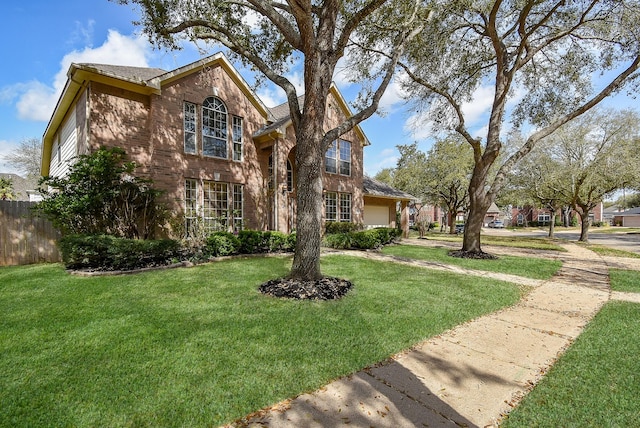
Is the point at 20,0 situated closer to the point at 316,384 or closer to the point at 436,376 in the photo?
the point at 316,384

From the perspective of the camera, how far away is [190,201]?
11.6 meters

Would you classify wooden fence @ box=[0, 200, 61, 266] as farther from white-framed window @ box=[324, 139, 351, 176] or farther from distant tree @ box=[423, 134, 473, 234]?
distant tree @ box=[423, 134, 473, 234]

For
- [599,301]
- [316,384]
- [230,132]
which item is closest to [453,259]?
[599,301]

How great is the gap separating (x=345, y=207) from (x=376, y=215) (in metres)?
4.03

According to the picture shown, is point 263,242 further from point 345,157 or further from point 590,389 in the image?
point 590,389

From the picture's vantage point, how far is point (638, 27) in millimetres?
9961

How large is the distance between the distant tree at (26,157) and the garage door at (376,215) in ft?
121

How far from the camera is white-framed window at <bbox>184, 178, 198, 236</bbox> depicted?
11.4 m

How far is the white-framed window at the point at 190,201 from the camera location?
11414 mm

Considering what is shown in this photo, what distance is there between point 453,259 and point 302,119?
775 cm

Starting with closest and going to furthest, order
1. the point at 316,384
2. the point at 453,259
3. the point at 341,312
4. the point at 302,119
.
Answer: the point at 316,384 < the point at 341,312 < the point at 302,119 < the point at 453,259

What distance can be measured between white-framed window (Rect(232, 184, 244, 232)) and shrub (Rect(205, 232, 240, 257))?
2.57m

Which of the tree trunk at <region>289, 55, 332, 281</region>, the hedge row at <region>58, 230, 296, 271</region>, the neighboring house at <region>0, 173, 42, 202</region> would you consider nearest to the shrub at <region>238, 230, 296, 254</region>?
the hedge row at <region>58, 230, 296, 271</region>

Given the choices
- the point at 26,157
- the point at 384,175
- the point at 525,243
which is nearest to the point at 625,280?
the point at 525,243
